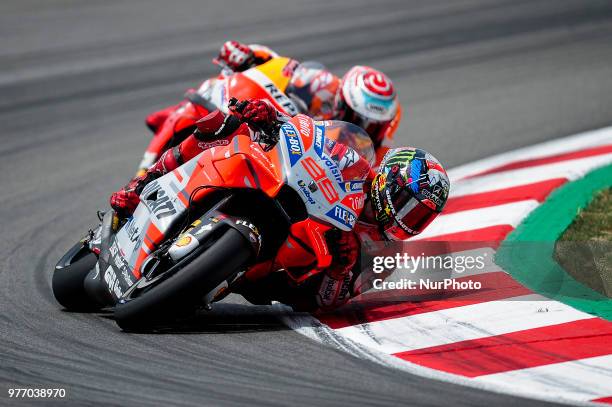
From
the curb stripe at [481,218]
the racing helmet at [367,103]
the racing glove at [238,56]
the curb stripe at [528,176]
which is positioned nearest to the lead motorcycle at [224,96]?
the racing glove at [238,56]

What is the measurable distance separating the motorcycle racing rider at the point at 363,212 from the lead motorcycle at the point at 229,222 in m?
0.13

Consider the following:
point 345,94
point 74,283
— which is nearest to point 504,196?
point 345,94

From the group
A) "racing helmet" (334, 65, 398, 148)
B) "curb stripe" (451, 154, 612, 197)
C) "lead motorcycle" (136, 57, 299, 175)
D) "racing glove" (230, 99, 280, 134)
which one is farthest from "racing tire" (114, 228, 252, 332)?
"curb stripe" (451, 154, 612, 197)

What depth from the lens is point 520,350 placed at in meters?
5.92

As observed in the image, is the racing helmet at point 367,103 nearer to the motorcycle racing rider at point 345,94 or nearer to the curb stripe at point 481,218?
the motorcycle racing rider at point 345,94

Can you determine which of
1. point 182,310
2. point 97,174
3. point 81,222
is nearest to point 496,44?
point 97,174

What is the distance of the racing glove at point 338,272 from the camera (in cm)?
656

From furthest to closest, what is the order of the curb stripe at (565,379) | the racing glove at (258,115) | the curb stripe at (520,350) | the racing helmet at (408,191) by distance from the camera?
the racing glove at (258,115) < the racing helmet at (408,191) < the curb stripe at (520,350) < the curb stripe at (565,379)

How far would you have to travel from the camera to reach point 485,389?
5.31 meters

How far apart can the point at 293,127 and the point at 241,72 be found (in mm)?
2666

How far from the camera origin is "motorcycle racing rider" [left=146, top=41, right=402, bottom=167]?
838 centimetres

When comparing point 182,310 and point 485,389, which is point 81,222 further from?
point 485,389

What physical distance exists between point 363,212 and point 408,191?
45cm

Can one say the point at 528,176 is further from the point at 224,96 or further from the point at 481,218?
the point at 224,96
